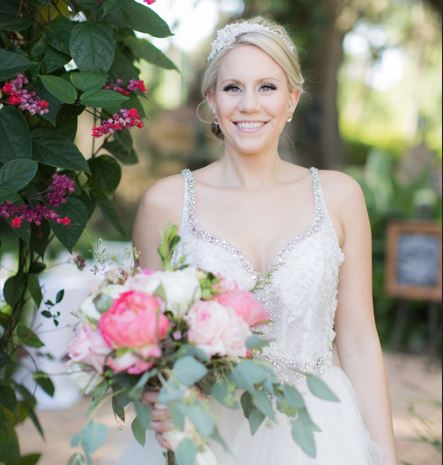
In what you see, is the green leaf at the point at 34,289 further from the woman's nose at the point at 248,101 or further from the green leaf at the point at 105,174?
the woman's nose at the point at 248,101

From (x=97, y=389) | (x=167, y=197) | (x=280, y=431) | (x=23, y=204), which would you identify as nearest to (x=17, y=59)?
(x=23, y=204)

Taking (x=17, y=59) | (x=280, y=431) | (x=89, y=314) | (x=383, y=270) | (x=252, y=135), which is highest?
(x=17, y=59)

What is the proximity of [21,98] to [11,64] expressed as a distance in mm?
80

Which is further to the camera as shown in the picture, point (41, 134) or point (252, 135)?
point (252, 135)

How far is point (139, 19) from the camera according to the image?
200cm

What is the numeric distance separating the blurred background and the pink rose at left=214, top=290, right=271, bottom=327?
1.13 metres

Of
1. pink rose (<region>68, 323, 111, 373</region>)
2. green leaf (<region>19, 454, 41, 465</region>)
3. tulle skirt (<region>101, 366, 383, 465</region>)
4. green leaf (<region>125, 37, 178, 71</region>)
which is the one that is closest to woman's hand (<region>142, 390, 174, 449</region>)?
pink rose (<region>68, 323, 111, 373</region>)

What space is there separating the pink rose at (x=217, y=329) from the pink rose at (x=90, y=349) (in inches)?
6.3

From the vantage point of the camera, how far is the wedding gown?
85.4 inches

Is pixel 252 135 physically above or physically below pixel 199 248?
above

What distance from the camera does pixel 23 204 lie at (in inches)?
77.2

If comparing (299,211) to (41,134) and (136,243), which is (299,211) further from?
(41,134)

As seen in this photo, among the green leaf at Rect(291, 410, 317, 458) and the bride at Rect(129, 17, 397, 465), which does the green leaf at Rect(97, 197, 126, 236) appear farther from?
the green leaf at Rect(291, 410, 317, 458)

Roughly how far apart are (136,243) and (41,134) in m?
0.49
